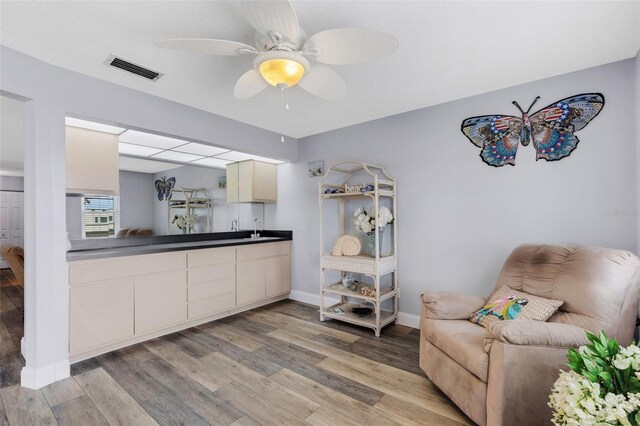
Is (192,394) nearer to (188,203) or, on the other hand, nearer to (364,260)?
(364,260)

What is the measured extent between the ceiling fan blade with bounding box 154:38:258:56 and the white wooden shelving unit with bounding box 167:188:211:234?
253 cm

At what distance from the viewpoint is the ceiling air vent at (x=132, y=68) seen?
2094 millimetres

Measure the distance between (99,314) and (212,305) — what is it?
1.09 m

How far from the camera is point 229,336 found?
2.96 metres

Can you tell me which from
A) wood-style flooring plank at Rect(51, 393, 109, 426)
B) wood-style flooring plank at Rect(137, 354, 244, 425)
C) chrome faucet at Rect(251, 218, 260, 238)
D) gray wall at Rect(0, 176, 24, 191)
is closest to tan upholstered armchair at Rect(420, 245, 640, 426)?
wood-style flooring plank at Rect(137, 354, 244, 425)

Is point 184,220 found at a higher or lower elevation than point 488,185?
lower

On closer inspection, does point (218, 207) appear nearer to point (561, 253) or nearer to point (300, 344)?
point (300, 344)

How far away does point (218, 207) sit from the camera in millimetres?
4180

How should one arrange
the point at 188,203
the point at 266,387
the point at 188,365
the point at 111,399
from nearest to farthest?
the point at 111,399 → the point at 266,387 → the point at 188,365 → the point at 188,203

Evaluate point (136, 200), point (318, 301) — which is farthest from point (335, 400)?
point (136, 200)

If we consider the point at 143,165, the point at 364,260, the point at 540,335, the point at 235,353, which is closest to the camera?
the point at 540,335

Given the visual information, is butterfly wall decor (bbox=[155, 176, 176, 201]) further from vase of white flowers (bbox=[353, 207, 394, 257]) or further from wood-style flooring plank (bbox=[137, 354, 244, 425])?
vase of white flowers (bbox=[353, 207, 394, 257])

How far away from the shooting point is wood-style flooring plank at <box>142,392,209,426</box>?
68.4 inches

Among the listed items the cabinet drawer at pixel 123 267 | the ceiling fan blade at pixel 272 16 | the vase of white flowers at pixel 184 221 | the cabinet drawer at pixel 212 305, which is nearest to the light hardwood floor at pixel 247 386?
the cabinet drawer at pixel 212 305
